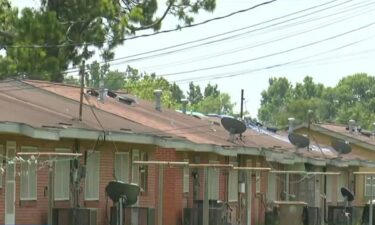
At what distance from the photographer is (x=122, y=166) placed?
90.1 ft

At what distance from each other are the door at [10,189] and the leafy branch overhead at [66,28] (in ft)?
25.6

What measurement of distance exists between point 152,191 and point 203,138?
10.1ft

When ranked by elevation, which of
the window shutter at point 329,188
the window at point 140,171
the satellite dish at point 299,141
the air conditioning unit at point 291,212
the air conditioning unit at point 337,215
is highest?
the satellite dish at point 299,141

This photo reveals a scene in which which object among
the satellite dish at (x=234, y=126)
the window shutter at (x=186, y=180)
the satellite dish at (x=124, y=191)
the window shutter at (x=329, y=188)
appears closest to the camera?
the satellite dish at (x=124, y=191)

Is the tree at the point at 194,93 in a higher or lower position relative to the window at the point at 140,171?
higher

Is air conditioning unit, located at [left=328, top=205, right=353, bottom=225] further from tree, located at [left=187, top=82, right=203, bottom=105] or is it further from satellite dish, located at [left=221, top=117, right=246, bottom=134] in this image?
tree, located at [left=187, top=82, right=203, bottom=105]

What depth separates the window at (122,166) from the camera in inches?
1070

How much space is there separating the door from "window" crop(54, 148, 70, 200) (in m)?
1.74

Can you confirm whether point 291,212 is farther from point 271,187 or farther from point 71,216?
point 71,216

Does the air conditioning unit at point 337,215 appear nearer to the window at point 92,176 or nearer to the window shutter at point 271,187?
the window shutter at point 271,187

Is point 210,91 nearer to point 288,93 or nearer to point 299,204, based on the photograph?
point 288,93

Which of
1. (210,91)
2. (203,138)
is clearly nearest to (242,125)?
(203,138)

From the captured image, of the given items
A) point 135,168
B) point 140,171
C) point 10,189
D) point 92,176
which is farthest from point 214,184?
point 10,189

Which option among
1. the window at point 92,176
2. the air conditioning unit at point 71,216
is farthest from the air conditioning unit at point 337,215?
the air conditioning unit at point 71,216
